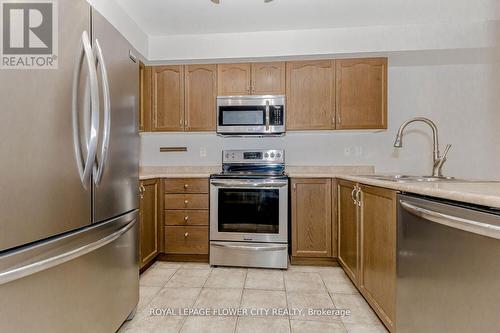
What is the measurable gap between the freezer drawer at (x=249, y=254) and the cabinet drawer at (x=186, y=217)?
267mm

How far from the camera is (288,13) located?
8.60 ft

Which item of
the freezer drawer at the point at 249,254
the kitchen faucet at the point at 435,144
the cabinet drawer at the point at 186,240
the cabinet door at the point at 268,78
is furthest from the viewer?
the cabinet door at the point at 268,78

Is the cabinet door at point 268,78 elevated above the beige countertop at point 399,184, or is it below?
above

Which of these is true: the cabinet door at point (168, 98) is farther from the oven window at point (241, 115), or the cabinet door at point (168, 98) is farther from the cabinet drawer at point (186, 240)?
the cabinet drawer at point (186, 240)

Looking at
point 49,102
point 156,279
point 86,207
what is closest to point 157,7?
point 49,102

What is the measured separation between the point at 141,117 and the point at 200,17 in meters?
1.26

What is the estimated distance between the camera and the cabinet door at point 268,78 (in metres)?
3.04

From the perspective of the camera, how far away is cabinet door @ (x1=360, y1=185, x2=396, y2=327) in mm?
1489

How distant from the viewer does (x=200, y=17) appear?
2699 millimetres

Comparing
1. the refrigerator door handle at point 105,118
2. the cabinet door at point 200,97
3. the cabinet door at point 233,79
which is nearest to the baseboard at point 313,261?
the cabinet door at point 200,97

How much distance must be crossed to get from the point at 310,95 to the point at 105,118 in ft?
7.39

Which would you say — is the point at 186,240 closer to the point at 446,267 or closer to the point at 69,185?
the point at 69,185

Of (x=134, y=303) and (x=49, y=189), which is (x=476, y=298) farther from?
(x=134, y=303)

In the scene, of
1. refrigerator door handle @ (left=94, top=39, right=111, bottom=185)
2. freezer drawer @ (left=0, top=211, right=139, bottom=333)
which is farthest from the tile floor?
refrigerator door handle @ (left=94, top=39, right=111, bottom=185)
